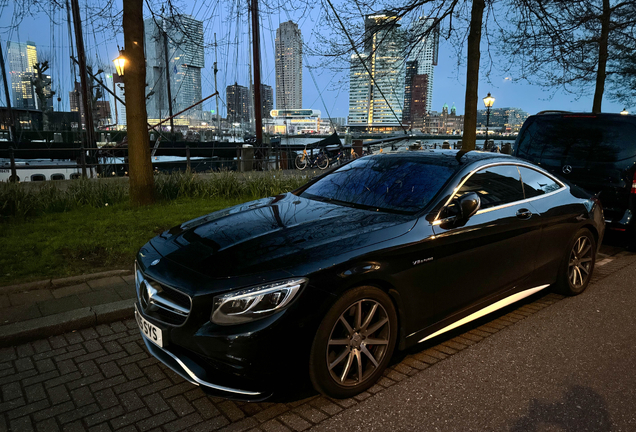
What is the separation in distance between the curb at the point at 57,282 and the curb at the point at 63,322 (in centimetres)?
80

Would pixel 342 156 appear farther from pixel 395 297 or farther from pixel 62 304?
pixel 395 297

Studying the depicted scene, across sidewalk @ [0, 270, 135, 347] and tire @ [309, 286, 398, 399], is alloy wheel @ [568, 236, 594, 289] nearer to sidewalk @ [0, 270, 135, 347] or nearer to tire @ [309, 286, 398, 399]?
tire @ [309, 286, 398, 399]

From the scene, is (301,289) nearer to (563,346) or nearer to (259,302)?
(259,302)

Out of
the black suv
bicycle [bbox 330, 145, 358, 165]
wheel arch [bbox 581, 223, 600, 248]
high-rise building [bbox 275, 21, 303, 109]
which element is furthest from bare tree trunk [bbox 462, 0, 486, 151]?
bicycle [bbox 330, 145, 358, 165]

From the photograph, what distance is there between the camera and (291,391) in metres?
2.62

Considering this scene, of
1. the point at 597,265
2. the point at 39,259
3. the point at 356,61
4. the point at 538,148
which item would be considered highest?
the point at 356,61

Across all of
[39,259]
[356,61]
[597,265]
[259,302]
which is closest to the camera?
[259,302]

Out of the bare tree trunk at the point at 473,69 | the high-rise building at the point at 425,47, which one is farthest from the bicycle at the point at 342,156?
the bare tree trunk at the point at 473,69

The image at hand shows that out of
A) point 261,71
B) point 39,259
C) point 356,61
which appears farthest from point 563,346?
point 261,71

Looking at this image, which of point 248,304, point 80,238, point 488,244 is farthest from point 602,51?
point 248,304

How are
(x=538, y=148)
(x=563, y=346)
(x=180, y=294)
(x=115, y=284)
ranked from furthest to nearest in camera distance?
(x=538, y=148) → (x=115, y=284) → (x=563, y=346) → (x=180, y=294)

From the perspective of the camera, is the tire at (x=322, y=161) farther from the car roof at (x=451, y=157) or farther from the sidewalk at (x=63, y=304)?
the car roof at (x=451, y=157)

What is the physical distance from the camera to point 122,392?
3002 mm

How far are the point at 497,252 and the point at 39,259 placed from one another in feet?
16.4
